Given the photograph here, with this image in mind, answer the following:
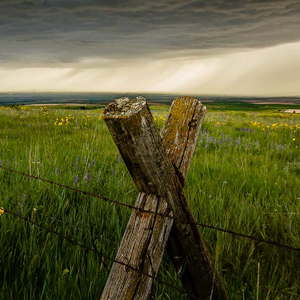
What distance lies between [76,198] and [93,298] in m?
1.47

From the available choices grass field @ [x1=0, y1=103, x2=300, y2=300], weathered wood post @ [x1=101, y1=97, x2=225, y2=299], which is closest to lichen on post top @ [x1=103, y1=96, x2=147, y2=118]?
weathered wood post @ [x1=101, y1=97, x2=225, y2=299]

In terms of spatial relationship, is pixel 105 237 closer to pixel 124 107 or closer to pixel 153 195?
pixel 153 195

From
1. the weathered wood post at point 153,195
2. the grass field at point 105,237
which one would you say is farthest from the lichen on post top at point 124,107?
the grass field at point 105,237

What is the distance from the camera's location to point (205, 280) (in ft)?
5.82

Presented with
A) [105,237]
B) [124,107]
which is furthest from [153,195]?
[105,237]

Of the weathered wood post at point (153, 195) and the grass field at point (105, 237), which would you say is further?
the grass field at point (105, 237)

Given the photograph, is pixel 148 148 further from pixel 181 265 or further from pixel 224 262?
pixel 224 262

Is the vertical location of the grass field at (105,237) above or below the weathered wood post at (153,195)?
below

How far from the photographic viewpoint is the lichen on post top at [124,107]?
1248mm

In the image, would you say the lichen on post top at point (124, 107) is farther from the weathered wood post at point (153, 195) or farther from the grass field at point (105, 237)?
the grass field at point (105, 237)

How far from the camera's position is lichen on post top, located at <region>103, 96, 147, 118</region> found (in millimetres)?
1248

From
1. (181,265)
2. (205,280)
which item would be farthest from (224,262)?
(181,265)

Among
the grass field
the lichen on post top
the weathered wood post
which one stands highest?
the lichen on post top

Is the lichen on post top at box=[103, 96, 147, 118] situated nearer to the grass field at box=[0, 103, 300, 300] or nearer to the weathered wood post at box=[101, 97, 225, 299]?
the weathered wood post at box=[101, 97, 225, 299]
